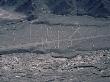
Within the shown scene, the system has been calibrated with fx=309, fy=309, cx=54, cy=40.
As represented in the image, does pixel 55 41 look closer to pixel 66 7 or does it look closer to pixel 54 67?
pixel 54 67

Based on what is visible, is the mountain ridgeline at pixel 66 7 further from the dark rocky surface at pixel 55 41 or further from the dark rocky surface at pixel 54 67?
the dark rocky surface at pixel 54 67

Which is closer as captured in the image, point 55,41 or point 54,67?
point 54,67

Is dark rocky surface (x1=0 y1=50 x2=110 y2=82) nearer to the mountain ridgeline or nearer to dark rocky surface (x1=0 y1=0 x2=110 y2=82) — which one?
dark rocky surface (x1=0 y1=0 x2=110 y2=82)

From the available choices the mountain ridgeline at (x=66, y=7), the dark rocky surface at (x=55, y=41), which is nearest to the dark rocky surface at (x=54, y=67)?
the dark rocky surface at (x=55, y=41)

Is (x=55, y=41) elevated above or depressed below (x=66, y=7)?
below

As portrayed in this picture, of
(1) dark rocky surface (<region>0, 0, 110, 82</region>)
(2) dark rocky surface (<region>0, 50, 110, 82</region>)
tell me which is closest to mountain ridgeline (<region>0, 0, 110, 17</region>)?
(1) dark rocky surface (<region>0, 0, 110, 82</region>)

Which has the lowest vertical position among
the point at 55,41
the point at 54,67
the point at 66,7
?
the point at 54,67

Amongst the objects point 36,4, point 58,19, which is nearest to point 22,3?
point 36,4

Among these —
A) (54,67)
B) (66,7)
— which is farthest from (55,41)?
(66,7)
